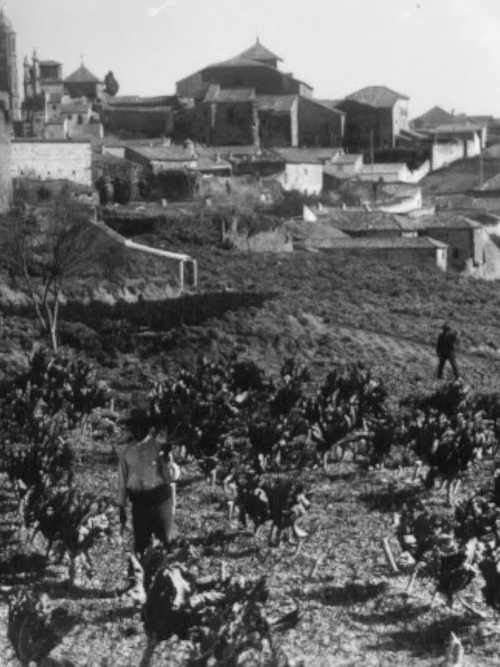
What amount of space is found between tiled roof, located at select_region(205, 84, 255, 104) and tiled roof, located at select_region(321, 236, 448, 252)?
87.7ft

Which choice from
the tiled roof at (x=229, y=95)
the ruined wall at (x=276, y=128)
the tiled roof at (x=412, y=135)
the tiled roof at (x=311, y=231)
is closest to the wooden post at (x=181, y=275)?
the tiled roof at (x=311, y=231)

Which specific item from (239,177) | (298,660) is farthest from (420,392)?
(239,177)

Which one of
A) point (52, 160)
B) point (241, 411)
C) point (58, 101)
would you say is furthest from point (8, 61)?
point (241, 411)

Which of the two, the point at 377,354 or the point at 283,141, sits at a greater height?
the point at 283,141

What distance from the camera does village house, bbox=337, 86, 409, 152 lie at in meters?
81.6

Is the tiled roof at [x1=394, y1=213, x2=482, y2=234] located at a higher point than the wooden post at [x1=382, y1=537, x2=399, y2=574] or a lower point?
higher

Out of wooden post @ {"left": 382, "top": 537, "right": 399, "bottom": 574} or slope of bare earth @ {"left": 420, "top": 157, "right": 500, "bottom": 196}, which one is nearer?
wooden post @ {"left": 382, "top": 537, "right": 399, "bottom": 574}

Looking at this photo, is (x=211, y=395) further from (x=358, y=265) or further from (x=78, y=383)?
(x=358, y=265)

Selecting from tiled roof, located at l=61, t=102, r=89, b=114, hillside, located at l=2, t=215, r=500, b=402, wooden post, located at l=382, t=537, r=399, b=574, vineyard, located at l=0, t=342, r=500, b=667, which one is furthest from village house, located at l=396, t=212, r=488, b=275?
wooden post, located at l=382, t=537, r=399, b=574

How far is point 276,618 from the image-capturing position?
33.6 ft

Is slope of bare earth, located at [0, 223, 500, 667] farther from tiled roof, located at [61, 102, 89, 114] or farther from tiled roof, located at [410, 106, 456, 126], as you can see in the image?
tiled roof, located at [410, 106, 456, 126]

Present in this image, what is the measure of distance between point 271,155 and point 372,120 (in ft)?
52.7

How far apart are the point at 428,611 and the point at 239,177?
51.7 meters

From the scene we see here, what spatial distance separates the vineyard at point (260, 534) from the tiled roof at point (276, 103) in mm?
58767
